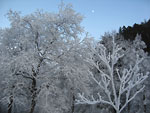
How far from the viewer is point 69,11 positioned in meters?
10.1

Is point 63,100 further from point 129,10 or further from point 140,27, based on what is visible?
point 140,27

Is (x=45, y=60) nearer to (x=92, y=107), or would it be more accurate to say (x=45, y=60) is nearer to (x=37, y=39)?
(x=37, y=39)

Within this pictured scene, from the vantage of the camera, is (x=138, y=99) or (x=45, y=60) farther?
(x=138, y=99)

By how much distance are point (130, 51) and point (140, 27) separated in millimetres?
12942

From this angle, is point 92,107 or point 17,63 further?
→ point 92,107

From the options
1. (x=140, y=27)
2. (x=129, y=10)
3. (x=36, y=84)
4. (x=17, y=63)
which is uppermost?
(x=140, y=27)

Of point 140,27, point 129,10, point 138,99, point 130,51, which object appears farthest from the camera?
point 140,27

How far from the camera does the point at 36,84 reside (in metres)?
9.84

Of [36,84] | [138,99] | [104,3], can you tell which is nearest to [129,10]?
[104,3]

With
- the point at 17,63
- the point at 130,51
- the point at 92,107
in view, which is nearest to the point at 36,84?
the point at 17,63

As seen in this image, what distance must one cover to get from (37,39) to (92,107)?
43.4 feet

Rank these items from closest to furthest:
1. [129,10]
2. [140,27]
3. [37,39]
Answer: [37,39] → [129,10] → [140,27]

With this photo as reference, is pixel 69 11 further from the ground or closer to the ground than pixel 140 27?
closer to the ground

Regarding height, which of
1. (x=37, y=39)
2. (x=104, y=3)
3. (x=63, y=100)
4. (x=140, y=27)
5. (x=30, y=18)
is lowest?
(x=63, y=100)
